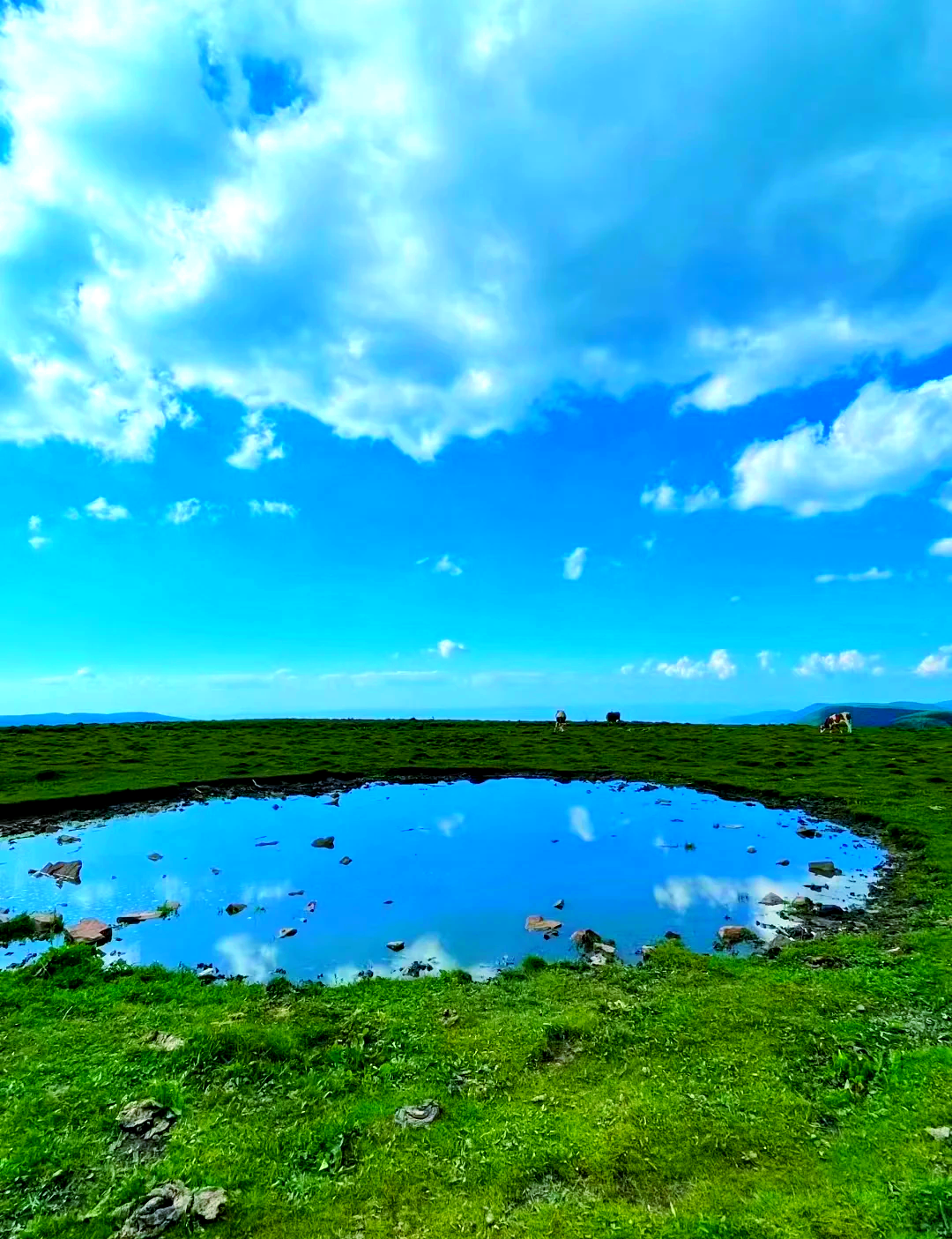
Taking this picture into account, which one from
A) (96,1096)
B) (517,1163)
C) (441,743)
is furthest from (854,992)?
(441,743)

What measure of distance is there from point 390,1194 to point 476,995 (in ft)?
16.5

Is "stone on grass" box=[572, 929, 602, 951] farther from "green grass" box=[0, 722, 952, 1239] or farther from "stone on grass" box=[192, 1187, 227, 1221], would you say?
"stone on grass" box=[192, 1187, 227, 1221]

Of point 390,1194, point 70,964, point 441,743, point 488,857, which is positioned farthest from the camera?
point 441,743

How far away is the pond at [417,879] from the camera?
559 inches

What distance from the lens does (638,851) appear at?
2127 cm

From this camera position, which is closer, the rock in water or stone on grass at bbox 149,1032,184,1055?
stone on grass at bbox 149,1032,184,1055

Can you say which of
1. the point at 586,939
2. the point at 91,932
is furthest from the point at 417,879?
the point at 91,932

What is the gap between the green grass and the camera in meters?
6.37

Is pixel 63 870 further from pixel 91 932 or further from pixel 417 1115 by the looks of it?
pixel 417 1115

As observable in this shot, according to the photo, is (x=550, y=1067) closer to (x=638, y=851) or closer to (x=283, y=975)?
(x=283, y=975)

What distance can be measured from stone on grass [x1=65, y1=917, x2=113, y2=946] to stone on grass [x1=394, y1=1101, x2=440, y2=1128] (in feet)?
32.0

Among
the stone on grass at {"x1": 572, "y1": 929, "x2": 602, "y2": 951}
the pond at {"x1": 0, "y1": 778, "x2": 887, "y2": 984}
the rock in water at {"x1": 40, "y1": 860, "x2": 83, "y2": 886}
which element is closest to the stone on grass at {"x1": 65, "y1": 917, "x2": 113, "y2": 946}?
the pond at {"x1": 0, "y1": 778, "x2": 887, "y2": 984}

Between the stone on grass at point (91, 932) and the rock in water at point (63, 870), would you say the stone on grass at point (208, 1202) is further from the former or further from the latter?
the rock in water at point (63, 870)

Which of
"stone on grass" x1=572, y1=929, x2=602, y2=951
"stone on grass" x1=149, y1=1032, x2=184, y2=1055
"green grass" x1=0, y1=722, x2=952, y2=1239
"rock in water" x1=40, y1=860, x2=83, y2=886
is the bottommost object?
"stone on grass" x1=572, y1=929, x2=602, y2=951
